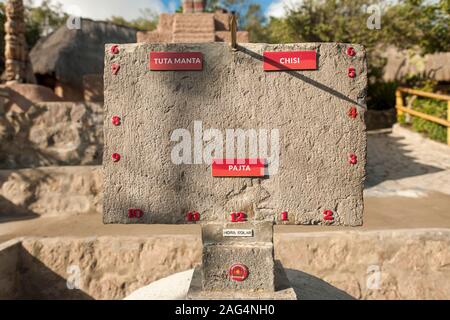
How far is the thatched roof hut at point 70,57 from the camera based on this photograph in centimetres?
1062

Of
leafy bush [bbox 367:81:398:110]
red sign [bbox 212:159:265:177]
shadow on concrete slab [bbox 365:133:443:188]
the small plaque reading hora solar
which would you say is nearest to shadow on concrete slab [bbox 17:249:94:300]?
the small plaque reading hora solar

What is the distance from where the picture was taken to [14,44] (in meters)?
6.73

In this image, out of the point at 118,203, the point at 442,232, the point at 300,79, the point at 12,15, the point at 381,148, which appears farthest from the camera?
the point at 381,148

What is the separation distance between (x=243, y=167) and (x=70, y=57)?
35.1ft

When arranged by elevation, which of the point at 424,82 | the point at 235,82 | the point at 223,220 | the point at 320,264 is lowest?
the point at 320,264

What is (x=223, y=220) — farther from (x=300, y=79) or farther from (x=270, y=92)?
(x=300, y=79)

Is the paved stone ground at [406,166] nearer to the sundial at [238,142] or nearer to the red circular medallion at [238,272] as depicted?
the sundial at [238,142]

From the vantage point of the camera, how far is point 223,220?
1.95 meters

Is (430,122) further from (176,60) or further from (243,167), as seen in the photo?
(176,60)

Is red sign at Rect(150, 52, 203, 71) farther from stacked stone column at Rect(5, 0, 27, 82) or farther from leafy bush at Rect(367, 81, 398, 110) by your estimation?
leafy bush at Rect(367, 81, 398, 110)

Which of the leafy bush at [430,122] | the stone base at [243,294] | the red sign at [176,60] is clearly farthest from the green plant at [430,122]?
the red sign at [176,60]

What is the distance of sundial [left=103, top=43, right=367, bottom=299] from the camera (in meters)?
1.87

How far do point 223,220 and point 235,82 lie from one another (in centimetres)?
76
